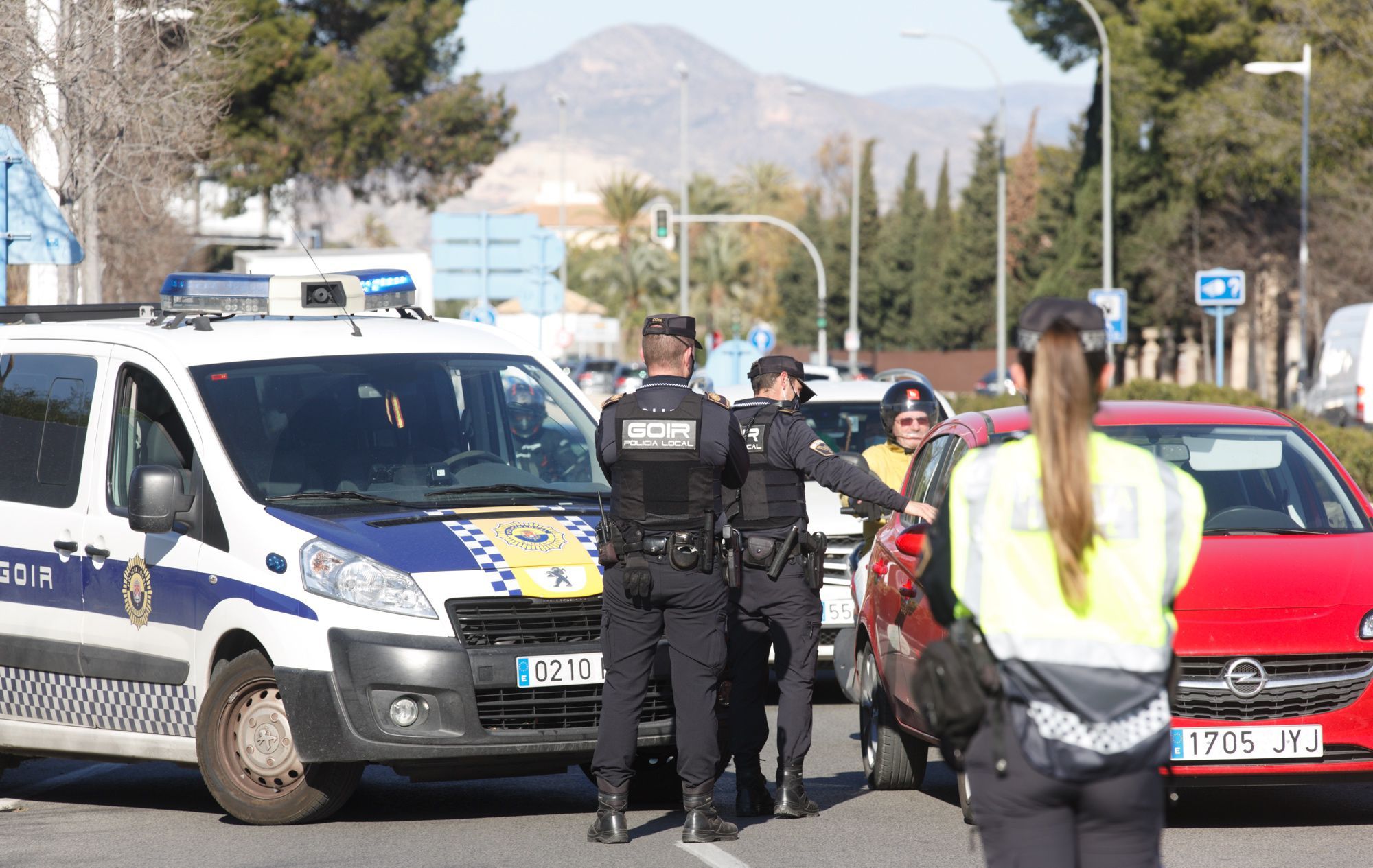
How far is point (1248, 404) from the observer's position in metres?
23.0

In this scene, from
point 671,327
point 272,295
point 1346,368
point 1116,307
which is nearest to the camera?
point 671,327

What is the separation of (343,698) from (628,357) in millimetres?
99501

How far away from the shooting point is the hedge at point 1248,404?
19.9 meters

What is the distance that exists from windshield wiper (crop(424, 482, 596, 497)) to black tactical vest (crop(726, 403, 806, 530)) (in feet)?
2.18

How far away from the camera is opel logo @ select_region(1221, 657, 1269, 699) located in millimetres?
6477

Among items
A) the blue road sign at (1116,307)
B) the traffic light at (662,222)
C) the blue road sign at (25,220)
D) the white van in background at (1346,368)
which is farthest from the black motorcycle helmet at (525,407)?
the traffic light at (662,222)

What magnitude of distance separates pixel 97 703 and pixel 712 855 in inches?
103

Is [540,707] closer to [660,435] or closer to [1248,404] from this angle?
[660,435]

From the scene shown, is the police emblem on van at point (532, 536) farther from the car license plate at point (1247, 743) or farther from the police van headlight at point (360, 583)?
the car license plate at point (1247, 743)

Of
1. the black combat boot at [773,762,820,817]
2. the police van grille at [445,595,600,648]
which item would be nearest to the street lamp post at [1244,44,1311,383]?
the black combat boot at [773,762,820,817]

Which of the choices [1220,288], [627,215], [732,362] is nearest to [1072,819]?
[1220,288]

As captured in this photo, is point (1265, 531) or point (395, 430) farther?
point (395, 430)

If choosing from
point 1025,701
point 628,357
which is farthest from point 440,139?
point 628,357

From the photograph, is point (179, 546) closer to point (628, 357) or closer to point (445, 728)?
point (445, 728)
